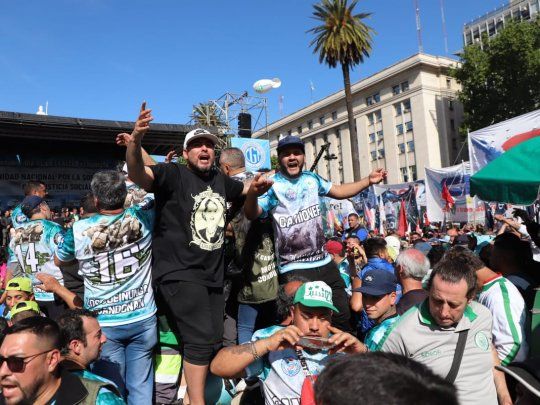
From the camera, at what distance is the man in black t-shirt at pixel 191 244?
8.93ft

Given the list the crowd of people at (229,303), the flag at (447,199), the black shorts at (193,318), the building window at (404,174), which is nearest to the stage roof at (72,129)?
the flag at (447,199)

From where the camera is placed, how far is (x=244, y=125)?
18.0 metres

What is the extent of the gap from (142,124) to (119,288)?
3.65 ft

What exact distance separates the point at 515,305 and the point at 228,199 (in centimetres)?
208

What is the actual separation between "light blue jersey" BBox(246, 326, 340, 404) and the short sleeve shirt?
43 centimetres

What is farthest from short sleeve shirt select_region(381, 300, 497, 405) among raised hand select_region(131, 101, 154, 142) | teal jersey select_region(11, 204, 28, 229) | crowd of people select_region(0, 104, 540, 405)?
teal jersey select_region(11, 204, 28, 229)

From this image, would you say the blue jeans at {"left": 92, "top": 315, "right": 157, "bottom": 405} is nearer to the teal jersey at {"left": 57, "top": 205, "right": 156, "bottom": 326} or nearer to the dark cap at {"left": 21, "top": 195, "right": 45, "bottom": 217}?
the teal jersey at {"left": 57, "top": 205, "right": 156, "bottom": 326}

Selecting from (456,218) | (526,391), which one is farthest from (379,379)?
(456,218)

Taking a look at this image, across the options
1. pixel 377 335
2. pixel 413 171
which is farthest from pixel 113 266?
pixel 413 171

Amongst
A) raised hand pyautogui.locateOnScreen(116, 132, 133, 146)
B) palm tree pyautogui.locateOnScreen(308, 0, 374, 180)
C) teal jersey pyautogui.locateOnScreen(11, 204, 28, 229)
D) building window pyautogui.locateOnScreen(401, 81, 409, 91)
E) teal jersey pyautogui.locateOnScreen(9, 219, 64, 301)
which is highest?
building window pyautogui.locateOnScreen(401, 81, 409, 91)

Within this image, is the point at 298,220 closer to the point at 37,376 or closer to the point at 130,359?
the point at 130,359

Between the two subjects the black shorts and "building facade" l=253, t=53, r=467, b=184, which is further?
"building facade" l=253, t=53, r=467, b=184

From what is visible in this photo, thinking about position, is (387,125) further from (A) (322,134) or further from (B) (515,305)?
(B) (515,305)

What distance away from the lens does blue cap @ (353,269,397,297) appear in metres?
3.06
